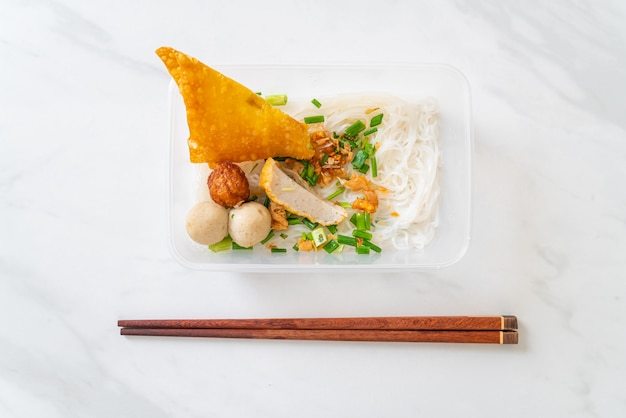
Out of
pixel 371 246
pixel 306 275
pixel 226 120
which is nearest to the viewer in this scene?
pixel 226 120

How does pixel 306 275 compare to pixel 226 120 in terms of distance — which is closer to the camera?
pixel 226 120

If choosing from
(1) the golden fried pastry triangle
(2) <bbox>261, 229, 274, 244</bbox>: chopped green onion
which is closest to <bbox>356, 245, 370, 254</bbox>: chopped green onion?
(2) <bbox>261, 229, 274, 244</bbox>: chopped green onion

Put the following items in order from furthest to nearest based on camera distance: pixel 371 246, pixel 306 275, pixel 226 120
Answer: pixel 306 275, pixel 371 246, pixel 226 120

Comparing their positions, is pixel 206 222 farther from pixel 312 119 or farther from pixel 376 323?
pixel 376 323

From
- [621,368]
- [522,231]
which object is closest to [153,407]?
[522,231]

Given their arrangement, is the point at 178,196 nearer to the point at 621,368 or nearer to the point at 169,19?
the point at 169,19

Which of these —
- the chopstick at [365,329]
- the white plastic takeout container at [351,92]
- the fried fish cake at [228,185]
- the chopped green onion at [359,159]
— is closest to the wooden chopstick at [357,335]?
the chopstick at [365,329]

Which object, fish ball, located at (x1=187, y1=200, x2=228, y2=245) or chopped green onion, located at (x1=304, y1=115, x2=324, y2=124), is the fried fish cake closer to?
fish ball, located at (x1=187, y1=200, x2=228, y2=245)

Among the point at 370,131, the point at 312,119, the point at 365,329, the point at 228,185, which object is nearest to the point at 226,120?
the point at 228,185
